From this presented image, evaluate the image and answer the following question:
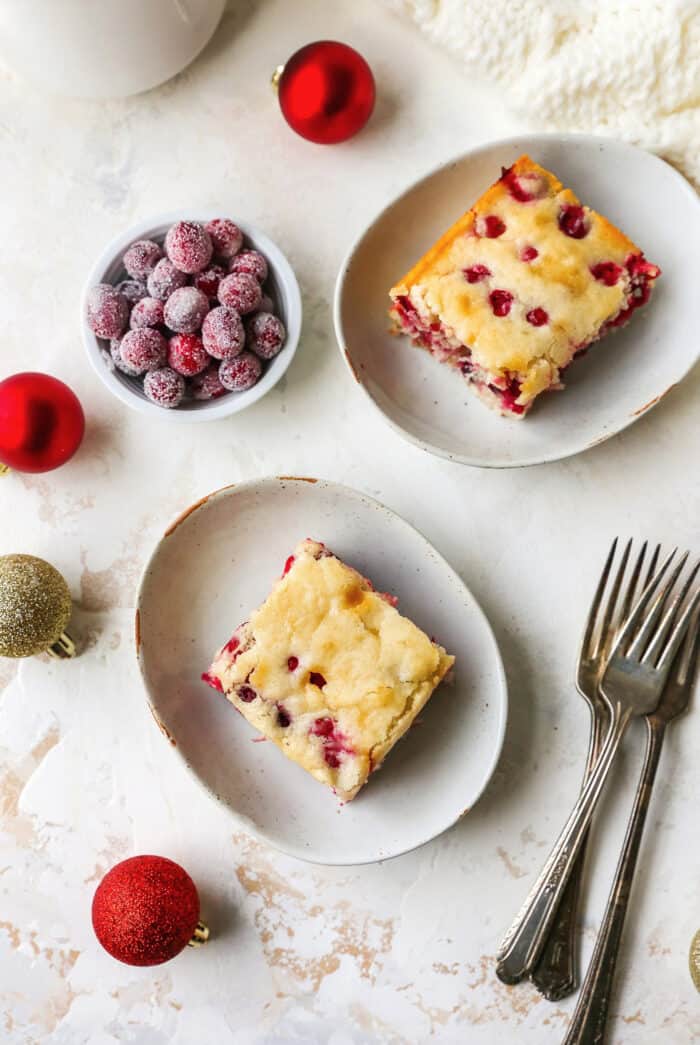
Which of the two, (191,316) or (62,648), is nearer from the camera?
(191,316)

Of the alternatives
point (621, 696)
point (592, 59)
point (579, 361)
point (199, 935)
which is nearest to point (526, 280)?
point (579, 361)

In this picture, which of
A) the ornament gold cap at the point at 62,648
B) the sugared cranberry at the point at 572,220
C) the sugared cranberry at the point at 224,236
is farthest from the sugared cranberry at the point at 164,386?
the sugared cranberry at the point at 572,220

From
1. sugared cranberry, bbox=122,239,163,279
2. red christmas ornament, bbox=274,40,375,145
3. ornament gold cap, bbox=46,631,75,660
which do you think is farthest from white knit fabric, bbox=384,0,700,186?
ornament gold cap, bbox=46,631,75,660

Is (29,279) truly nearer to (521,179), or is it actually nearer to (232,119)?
(232,119)

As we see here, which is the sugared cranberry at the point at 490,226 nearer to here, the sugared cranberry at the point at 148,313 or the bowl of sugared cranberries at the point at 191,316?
the bowl of sugared cranberries at the point at 191,316

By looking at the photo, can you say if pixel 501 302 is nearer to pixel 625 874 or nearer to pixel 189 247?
pixel 189 247

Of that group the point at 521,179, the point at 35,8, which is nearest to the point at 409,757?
the point at 521,179
